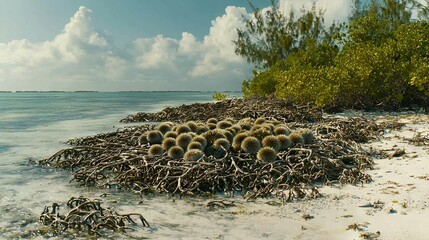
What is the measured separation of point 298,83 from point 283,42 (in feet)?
49.5

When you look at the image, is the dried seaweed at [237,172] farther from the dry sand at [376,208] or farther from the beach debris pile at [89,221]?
the beach debris pile at [89,221]

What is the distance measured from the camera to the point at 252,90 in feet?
103

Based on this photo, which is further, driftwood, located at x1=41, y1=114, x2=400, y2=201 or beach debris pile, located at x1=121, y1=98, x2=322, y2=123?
beach debris pile, located at x1=121, y1=98, x2=322, y2=123

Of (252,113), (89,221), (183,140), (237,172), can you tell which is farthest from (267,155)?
(252,113)

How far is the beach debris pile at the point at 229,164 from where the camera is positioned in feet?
22.1

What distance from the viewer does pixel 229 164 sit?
7441mm

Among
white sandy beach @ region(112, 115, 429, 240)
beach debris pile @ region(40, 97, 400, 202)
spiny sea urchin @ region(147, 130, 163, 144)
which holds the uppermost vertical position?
spiny sea urchin @ region(147, 130, 163, 144)

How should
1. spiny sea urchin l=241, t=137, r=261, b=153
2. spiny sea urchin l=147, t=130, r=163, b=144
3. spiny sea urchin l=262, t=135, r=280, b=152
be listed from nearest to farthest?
spiny sea urchin l=241, t=137, r=261, b=153 → spiny sea urchin l=262, t=135, r=280, b=152 → spiny sea urchin l=147, t=130, r=163, b=144

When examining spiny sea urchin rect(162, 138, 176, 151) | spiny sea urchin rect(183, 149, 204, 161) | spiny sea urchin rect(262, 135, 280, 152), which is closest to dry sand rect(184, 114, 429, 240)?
spiny sea urchin rect(262, 135, 280, 152)

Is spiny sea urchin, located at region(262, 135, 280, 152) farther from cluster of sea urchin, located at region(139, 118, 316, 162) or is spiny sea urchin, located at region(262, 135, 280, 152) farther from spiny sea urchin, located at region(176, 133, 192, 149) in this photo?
spiny sea urchin, located at region(176, 133, 192, 149)

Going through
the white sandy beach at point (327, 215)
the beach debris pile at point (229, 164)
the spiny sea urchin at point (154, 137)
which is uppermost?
the spiny sea urchin at point (154, 137)

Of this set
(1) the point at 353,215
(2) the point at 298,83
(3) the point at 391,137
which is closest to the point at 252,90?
(2) the point at 298,83

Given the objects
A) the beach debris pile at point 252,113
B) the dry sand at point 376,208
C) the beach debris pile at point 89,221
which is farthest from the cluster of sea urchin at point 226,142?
the beach debris pile at point 252,113

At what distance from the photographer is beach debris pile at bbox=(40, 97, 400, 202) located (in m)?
6.73
